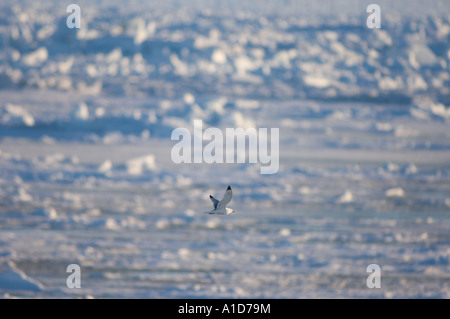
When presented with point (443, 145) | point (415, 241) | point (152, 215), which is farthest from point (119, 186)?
point (443, 145)

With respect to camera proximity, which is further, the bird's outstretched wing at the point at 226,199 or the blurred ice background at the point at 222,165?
the blurred ice background at the point at 222,165

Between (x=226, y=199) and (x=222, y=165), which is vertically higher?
(x=222, y=165)

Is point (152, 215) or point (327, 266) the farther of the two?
point (152, 215)

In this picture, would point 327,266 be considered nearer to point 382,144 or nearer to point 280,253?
point 280,253

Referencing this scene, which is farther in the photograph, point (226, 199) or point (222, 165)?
point (222, 165)

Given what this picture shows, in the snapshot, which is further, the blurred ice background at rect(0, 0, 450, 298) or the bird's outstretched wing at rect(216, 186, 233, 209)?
the blurred ice background at rect(0, 0, 450, 298)
